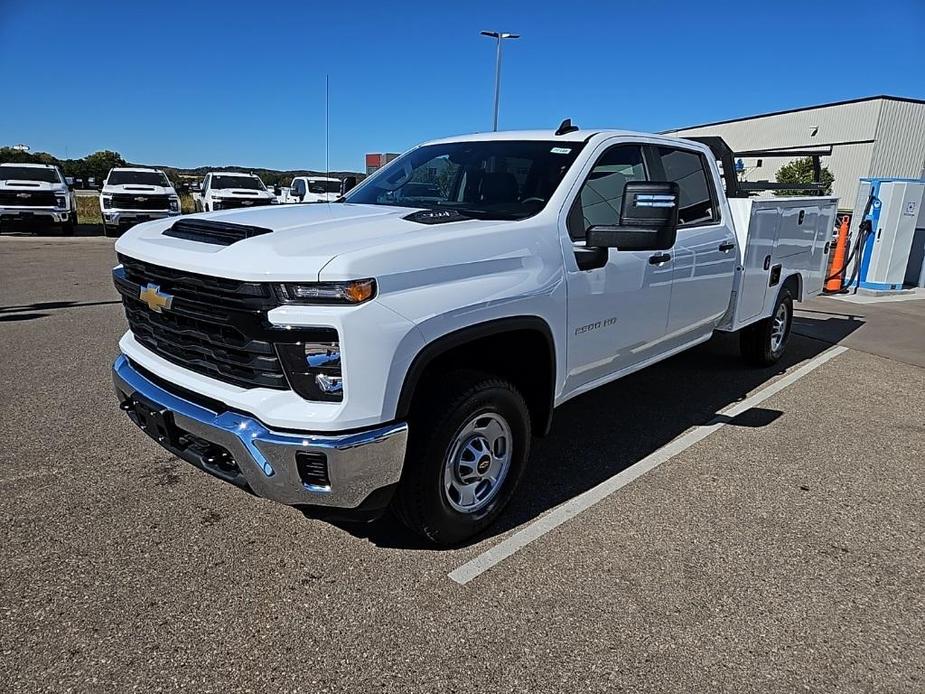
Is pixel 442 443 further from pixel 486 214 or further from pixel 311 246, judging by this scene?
pixel 486 214

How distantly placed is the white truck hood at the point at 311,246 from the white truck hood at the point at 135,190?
1617cm

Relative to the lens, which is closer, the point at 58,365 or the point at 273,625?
the point at 273,625

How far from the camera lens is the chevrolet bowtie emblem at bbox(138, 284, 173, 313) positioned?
2.83m

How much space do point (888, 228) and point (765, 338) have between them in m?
7.59

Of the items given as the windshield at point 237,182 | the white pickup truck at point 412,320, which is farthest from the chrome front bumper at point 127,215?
the white pickup truck at point 412,320

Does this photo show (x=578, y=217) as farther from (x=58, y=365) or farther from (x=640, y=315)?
(x=58, y=365)

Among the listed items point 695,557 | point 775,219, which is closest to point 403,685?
point 695,557

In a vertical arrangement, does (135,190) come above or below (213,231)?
below

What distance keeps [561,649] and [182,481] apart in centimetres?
229

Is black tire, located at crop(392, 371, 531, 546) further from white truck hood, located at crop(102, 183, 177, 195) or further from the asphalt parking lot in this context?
white truck hood, located at crop(102, 183, 177, 195)

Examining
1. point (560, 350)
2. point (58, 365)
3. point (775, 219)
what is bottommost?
point (58, 365)

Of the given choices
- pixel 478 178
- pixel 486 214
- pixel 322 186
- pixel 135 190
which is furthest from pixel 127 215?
pixel 486 214

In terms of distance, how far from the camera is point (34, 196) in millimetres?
17641

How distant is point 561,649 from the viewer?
2455 millimetres
